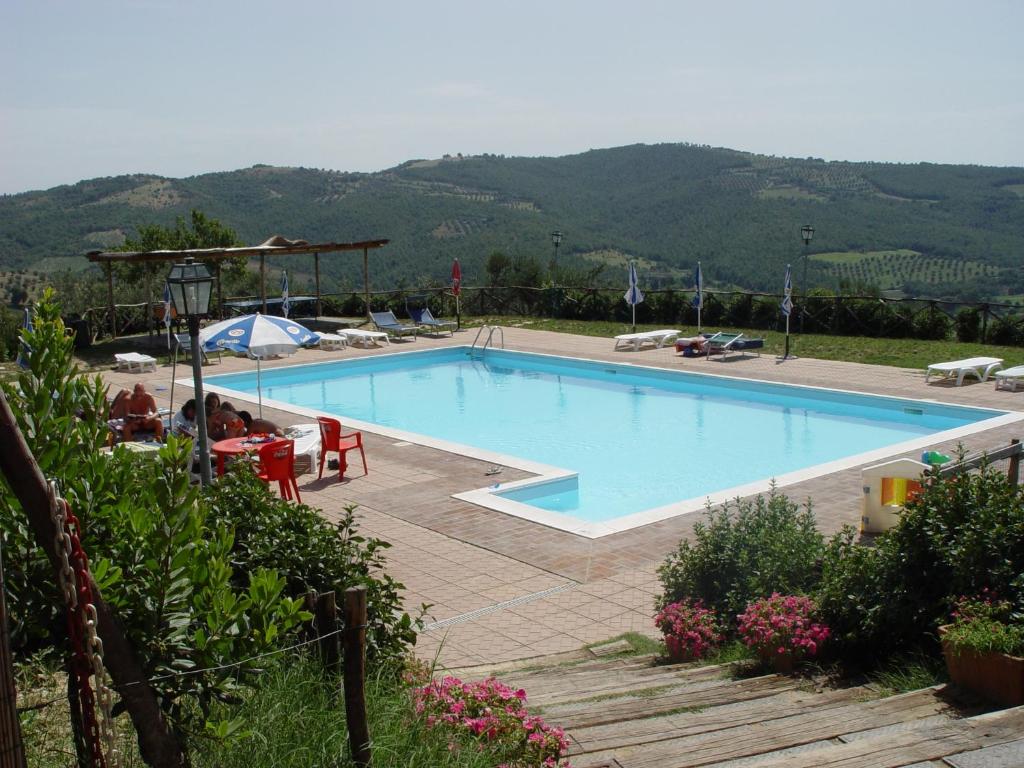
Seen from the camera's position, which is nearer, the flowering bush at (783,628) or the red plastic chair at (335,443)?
the flowering bush at (783,628)

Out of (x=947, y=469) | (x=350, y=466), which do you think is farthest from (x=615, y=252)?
(x=947, y=469)

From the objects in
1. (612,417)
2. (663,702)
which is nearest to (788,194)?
(612,417)

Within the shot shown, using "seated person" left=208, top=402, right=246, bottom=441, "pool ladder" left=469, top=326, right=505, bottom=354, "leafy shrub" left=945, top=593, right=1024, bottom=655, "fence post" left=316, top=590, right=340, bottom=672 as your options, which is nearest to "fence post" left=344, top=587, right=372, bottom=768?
"fence post" left=316, top=590, right=340, bottom=672

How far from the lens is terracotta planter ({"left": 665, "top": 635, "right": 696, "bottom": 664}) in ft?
16.8

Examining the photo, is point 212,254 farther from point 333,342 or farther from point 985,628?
point 985,628

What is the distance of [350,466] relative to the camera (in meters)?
10.5

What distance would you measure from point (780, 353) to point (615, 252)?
50.5 metres

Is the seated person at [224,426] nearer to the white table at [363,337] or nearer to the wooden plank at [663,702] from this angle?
the wooden plank at [663,702]

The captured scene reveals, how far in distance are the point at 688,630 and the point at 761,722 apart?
1609mm

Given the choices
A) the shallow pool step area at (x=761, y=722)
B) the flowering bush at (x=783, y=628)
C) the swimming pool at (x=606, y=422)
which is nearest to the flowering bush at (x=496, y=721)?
the shallow pool step area at (x=761, y=722)

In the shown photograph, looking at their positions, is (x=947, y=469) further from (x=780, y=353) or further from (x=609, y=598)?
(x=780, y=353)

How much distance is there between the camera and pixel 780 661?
4.63 m

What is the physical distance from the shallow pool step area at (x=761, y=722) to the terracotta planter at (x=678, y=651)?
319mm

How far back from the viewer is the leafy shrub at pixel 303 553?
12.8 feet
